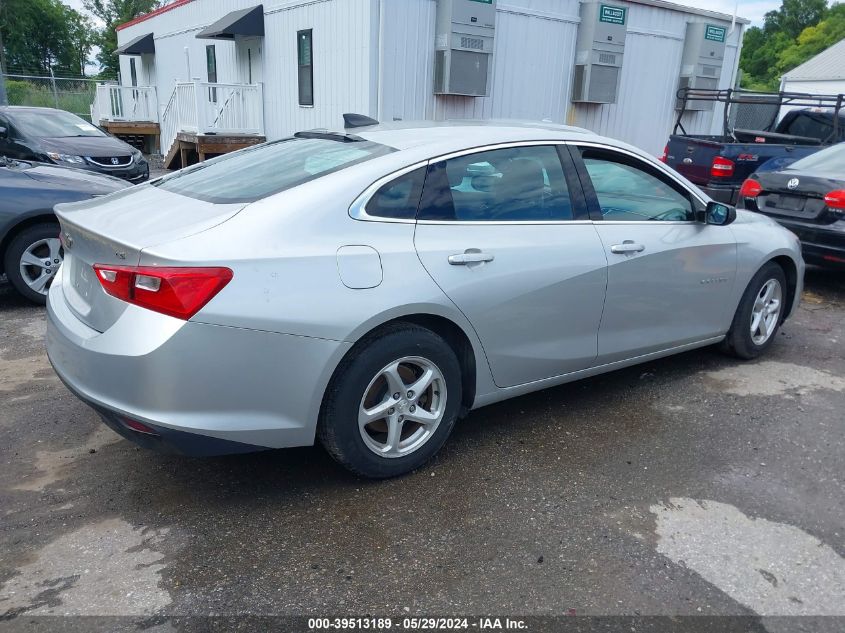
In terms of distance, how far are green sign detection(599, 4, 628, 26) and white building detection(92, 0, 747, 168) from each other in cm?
3

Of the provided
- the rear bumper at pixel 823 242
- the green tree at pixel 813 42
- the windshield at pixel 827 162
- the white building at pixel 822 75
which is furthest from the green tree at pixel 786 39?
the rear bumper at pixel 823 242

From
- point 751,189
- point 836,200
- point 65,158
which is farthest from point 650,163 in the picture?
point 65,158

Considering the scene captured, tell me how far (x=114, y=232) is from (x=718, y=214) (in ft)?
11.1

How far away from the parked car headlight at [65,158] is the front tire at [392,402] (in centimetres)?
891

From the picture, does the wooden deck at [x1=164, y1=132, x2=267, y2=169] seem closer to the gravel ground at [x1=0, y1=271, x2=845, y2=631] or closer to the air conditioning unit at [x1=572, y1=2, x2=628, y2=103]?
the air conditioning unit at [x1=572, y1=2, x2=628, y2=103]

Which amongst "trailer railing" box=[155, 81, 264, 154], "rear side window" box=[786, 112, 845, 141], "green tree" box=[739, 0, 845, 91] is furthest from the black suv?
"green tree" box=[739, 0, 845, 91]

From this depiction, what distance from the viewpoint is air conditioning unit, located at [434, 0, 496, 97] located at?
11250mm

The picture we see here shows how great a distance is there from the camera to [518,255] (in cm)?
343

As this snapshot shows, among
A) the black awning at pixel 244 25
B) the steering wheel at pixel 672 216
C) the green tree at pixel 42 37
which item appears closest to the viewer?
the steering wheel at pixel 672 216

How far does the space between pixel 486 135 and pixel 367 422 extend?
61.7 inches

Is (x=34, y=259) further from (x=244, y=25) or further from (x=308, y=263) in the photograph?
(x=244, y=25)

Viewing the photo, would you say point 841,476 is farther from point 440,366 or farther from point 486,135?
point 486,135

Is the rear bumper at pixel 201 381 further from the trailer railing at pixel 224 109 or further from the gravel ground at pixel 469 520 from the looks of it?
the trailer railing at pixel 224 109

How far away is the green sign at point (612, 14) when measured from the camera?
42.8 feet
